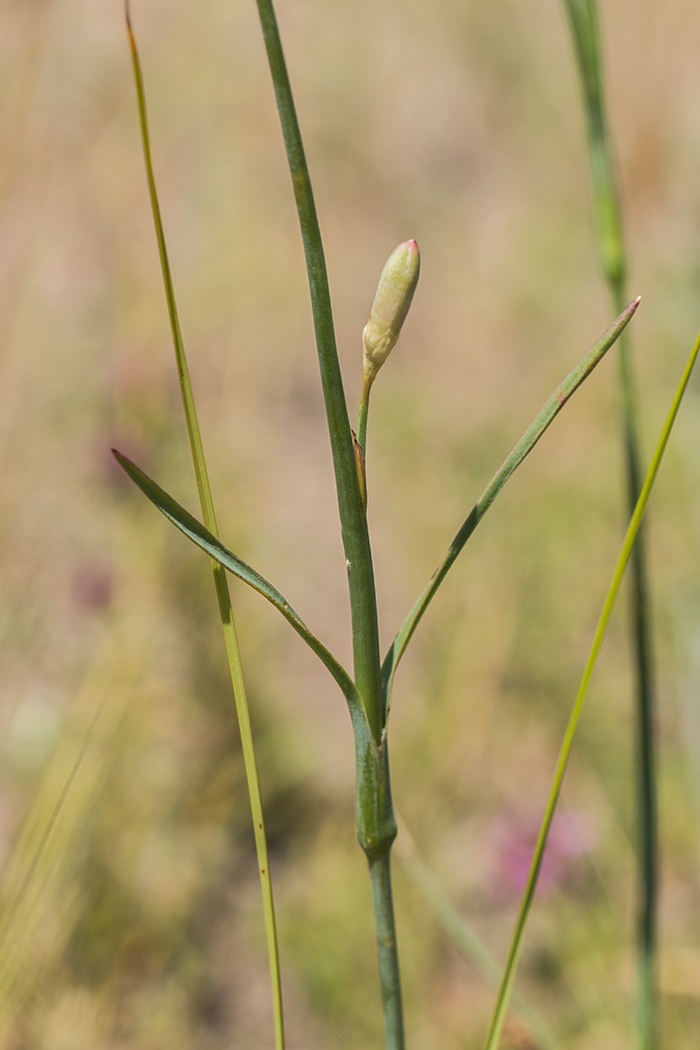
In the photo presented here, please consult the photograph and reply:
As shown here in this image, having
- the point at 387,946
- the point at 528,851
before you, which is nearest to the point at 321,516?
the point at 528,851

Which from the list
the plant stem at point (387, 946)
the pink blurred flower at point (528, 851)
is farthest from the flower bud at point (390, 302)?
the pink blurred flower at point (528, 851)

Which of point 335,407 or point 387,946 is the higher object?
point 335,407

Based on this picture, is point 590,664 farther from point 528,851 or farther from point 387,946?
point 528,851

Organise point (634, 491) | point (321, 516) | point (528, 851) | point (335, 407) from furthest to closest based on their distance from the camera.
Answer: point (321, 516)
point (528, 851)
point (634, 491)
point (335, 407)

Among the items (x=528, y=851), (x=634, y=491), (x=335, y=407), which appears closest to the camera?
(x=335, y=407)

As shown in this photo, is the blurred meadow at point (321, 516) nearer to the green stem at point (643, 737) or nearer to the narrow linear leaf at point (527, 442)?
the green stem at point (643, 737)

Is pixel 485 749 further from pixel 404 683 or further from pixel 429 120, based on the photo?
pixel 429 120

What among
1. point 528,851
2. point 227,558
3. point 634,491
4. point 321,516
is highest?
point 321,516

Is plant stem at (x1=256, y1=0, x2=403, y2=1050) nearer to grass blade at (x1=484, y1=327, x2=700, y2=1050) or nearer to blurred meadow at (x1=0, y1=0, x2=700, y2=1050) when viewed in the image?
grass blade at (x1=484, y1=327, x2=700, y2=1050)
